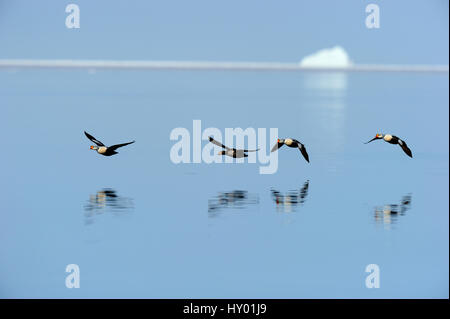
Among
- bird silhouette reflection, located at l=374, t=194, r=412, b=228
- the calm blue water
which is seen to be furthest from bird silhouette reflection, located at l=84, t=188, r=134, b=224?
bird silhouette reflection, located at l=374, t=194, r=412, b=228

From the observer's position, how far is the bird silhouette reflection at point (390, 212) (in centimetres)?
2253

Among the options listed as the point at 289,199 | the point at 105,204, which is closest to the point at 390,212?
the point at 289,199

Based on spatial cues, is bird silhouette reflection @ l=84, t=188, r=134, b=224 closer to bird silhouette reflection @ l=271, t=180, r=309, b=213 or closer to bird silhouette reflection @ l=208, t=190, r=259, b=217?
bird silhouette reflection @ l=208, t=190, r=259, b=217

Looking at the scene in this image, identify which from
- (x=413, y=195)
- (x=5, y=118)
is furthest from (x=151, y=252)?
(x=5, y=118)

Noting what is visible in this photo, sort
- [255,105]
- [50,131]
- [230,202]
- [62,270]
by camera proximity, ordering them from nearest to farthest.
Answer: [62,270] < [230,202] < [50,131] < [255,105]

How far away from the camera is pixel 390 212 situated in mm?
23656

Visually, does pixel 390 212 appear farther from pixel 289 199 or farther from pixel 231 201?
pixel 231 201

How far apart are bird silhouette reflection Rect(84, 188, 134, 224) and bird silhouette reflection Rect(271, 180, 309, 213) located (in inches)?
171

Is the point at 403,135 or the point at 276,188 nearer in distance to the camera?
the point at 276,188

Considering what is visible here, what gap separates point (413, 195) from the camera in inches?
1036

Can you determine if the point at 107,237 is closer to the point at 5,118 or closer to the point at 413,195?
the point at 413,195

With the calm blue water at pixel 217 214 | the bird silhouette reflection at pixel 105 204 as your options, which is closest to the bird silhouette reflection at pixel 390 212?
the calm blue water at pixel 217 214

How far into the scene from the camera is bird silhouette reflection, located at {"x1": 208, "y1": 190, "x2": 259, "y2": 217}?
23.8m

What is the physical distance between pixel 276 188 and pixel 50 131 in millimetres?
21505
